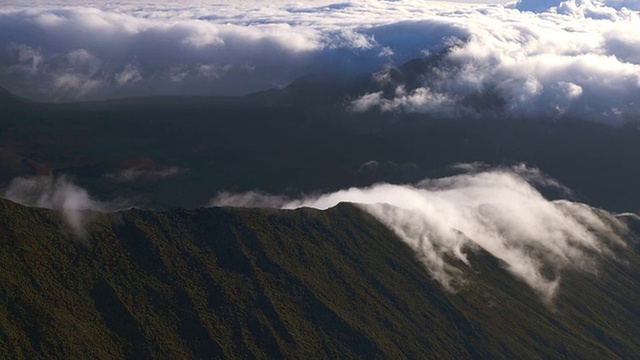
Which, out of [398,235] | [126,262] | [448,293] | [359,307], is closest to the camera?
[126,262]

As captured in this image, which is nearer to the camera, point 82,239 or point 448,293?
point 82,239

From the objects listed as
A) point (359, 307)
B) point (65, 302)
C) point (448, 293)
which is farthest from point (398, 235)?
point (65, 302)

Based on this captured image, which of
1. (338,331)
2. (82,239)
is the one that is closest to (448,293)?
(338,331)

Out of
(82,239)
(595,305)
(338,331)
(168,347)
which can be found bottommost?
(595,305)

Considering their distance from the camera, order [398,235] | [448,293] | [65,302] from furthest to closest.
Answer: [398,235] → [448,293] → [65,302]

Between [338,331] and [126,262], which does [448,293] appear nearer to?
[338,331]

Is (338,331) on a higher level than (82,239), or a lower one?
lower
